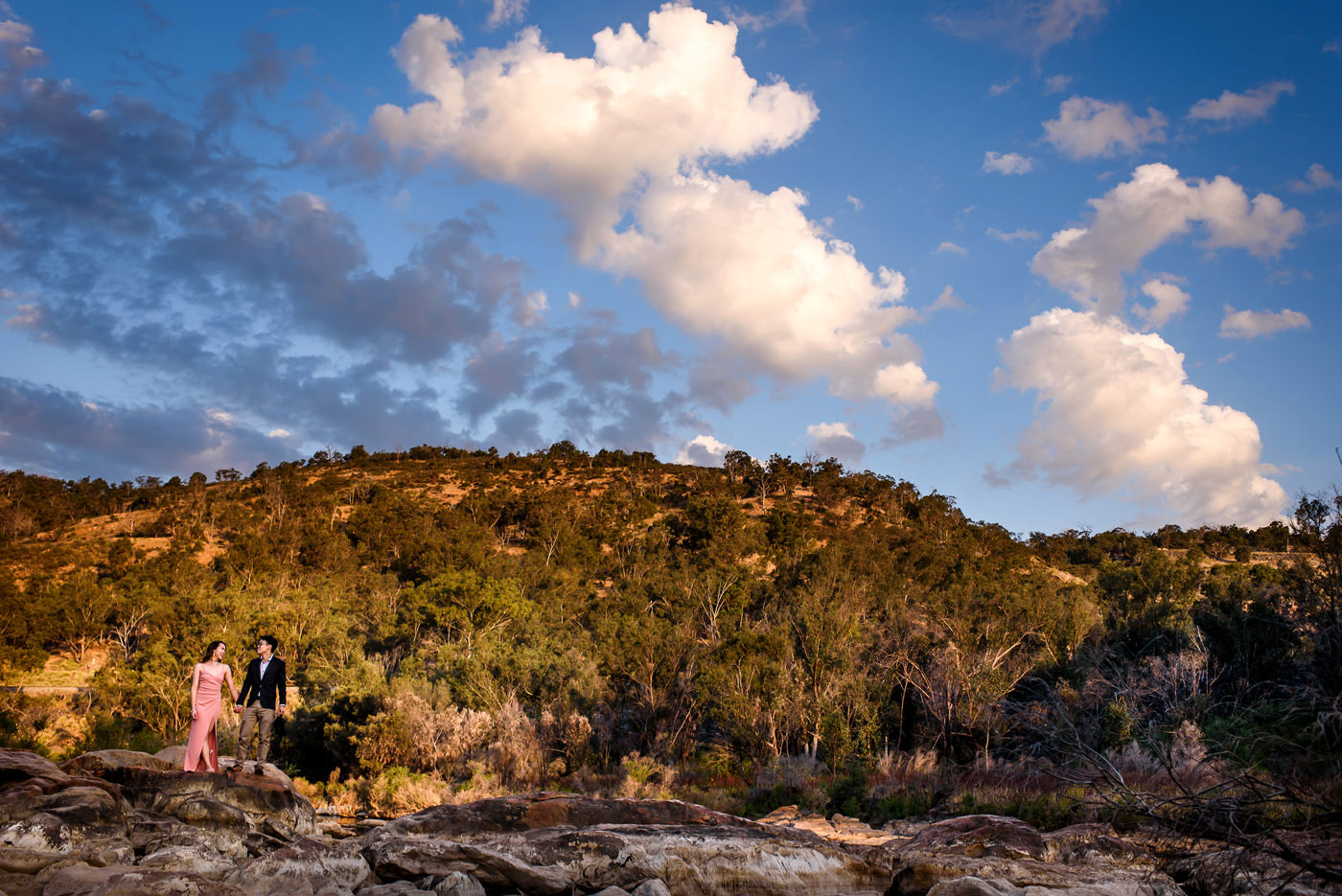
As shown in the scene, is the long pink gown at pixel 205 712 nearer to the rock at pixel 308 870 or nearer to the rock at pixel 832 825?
the rock at pixel 308 870

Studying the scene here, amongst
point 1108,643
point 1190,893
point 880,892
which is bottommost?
point 880,892

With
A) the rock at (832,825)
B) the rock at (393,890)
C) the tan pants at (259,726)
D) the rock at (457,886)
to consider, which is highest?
the tan pants at (259,726)

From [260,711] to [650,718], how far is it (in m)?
15.5

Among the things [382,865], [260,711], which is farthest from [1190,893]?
[260,711]

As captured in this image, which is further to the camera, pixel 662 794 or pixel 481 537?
pixel 481 537

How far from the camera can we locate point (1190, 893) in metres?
7.51

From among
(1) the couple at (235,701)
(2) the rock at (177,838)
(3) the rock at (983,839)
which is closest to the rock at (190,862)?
(2) the rock at (177,838)

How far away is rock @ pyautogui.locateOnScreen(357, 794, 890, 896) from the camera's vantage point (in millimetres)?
8633

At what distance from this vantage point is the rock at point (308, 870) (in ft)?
25.0

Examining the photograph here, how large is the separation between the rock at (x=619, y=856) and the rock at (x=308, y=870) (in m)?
0.30

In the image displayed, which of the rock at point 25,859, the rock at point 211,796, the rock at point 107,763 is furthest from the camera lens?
the rock at point 107,763

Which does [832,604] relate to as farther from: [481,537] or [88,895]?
[481,537]

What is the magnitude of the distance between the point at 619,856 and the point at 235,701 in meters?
5.86

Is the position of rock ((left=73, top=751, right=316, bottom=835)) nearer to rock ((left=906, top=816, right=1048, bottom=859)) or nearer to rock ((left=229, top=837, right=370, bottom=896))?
rock ((left=229, top=837, right=370, bottom=896))
